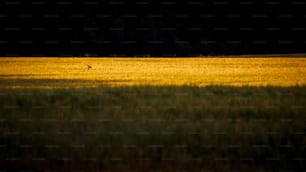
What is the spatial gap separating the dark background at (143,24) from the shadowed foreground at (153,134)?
149 centimetres

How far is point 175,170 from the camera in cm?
333

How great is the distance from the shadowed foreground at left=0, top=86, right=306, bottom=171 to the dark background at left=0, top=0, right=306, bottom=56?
1491mm

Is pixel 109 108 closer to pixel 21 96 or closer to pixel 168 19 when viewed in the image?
pixel 21 96

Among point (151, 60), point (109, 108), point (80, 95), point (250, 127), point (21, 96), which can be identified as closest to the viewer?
point (250, 127)

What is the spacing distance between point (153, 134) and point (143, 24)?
453 centimetres

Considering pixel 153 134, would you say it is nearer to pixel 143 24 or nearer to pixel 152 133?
pixel 152 133

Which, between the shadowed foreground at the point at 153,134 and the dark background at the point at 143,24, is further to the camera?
the dark background at the point at 143,24

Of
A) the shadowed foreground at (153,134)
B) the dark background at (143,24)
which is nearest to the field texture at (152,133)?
the shadowed foreground at (153,134)

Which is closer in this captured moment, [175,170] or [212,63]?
Answer: [175,170]

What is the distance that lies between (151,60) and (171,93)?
7.87 m

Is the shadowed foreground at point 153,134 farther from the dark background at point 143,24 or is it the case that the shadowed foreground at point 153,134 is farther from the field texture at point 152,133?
the dark background at point 143,24

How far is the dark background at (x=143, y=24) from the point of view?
20.7 feet

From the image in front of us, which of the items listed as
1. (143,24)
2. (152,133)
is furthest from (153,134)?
(143,24)

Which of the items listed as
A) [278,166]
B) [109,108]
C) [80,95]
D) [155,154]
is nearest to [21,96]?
[80,95]
